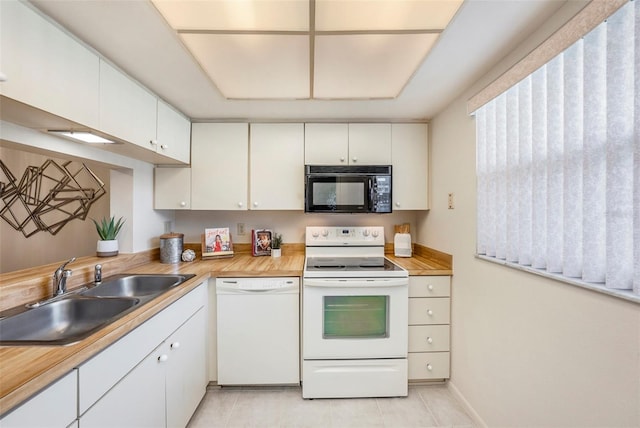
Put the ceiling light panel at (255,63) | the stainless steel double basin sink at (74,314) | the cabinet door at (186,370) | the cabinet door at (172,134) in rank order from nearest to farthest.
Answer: the stainless steel double basin sink at (74,314) < the ceiling light panel at (255,63) < the cabinet door at (186,370) < the cabinet door at (172,134)

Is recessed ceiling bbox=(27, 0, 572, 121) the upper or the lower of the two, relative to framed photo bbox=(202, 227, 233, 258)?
upper

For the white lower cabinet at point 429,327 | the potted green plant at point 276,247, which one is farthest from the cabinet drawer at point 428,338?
the potted green plant at point 276,247

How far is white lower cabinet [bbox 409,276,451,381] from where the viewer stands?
75.1 inches

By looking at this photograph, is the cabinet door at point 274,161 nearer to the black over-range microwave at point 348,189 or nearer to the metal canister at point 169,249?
the black over-range microwave at point 348,189

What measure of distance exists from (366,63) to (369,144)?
89 centimetres

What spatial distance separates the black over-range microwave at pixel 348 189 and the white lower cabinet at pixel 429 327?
2.33 feet

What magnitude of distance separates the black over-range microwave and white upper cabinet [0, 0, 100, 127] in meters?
1.42

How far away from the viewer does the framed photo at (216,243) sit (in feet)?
7.65

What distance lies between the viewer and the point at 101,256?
183cm

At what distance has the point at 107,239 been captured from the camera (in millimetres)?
1864

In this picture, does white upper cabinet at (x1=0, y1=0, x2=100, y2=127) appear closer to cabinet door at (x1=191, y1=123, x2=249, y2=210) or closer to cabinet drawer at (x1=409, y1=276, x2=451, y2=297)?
cabinet door at (x1=191, y1=123, x2=249, y2=210)

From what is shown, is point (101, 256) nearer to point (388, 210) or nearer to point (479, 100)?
point (388, 210)

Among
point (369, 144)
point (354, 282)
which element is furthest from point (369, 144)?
point (354, 282)

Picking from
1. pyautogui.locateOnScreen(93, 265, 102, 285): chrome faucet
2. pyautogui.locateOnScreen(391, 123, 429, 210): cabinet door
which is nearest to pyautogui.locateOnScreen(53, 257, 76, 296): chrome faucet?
pyautogui.locateOnScreen(93, 265, 102, 285): chrome faucet
